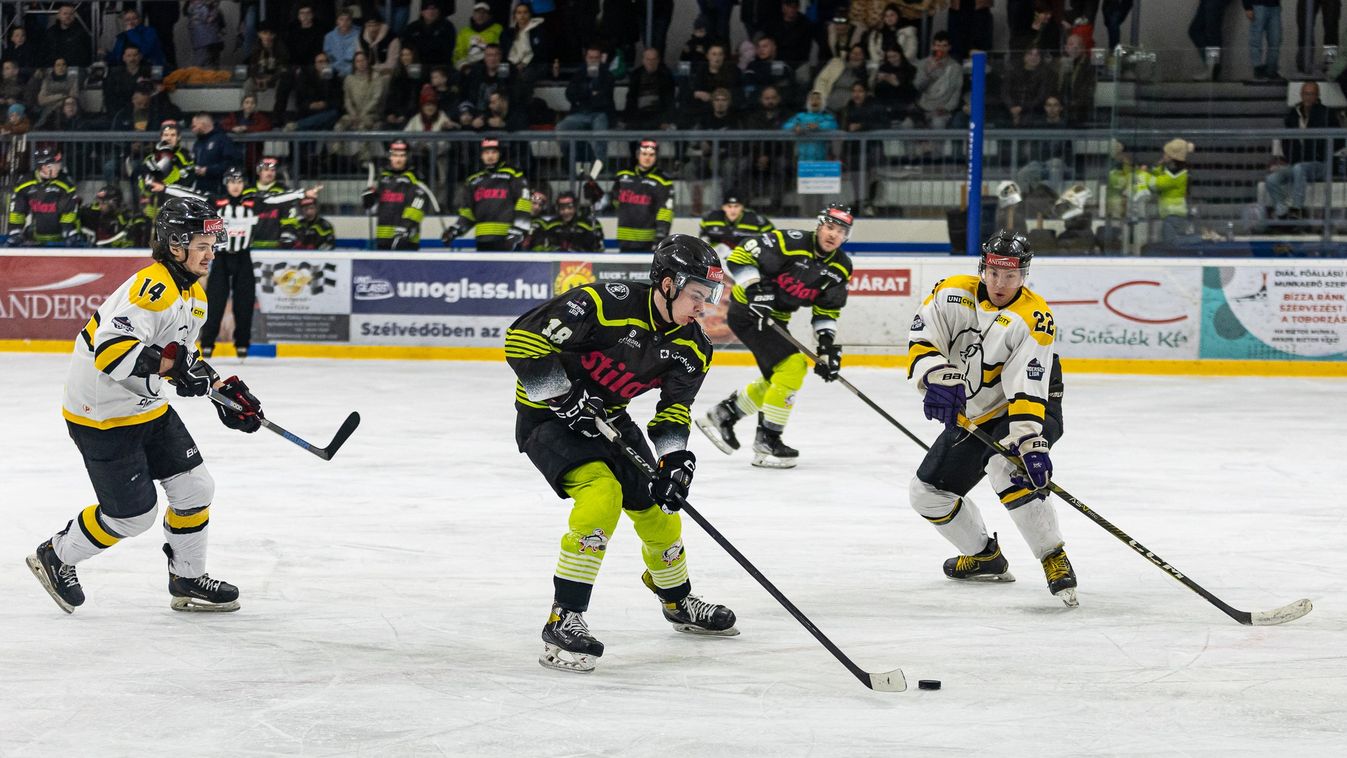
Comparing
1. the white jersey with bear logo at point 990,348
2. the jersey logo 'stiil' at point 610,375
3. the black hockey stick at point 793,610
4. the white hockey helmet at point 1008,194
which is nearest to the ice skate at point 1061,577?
the white jersey with bear logo at point 990,348

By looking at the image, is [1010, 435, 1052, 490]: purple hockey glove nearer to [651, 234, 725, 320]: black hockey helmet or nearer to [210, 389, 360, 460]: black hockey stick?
[651, 234, 725, 320]: black hockey helmet

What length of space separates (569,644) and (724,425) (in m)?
4.14

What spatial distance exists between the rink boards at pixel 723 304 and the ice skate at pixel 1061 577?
259 inches

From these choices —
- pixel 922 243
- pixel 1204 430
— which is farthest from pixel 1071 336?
pixel 1204 430

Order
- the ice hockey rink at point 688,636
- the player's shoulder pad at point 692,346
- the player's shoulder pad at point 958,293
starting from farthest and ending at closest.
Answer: the player's shoulder pad at point 958,293
the player's shoulder pad at point 692,346
the ice hockey rink at point 688,636

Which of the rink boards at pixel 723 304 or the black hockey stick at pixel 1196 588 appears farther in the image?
the rink boards at pixel 723 304

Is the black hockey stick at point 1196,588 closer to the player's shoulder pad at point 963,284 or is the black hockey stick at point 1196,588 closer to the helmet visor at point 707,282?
the player's shoulder pad at point 963,284

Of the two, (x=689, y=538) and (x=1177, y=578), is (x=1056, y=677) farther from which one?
(x=689, y=538)

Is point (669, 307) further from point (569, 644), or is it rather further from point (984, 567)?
point (984, 567)

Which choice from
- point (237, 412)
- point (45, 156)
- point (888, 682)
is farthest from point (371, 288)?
point (888, 682)

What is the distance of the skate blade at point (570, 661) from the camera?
4305 millimetres

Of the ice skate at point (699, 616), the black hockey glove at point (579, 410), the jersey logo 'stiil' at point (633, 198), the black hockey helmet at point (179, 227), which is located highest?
the black hockey helmet at point (179, 227)

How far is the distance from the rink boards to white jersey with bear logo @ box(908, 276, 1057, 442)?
255 inches

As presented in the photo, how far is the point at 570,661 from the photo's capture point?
430 cm
